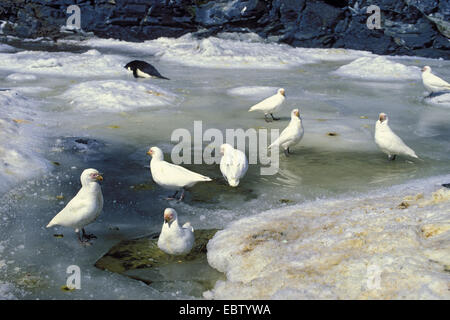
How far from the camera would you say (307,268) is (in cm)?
368

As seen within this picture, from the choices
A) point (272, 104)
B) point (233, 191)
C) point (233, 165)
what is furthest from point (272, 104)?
point (233, 191)

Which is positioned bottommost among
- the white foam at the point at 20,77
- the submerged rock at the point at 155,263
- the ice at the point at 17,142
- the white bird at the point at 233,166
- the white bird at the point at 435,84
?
the submerged rock at the point at 155,263

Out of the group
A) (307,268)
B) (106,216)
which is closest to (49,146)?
(106,216)

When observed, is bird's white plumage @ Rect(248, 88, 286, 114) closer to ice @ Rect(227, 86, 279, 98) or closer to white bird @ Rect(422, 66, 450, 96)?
ice @ Rect(227, 86, 279, 98)

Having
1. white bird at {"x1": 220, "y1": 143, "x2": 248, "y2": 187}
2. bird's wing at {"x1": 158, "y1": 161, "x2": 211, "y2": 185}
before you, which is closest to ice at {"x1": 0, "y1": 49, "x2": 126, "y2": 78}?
white bird at {"x1": 220, "y1": 143, "x2": 248, "y2": 187}

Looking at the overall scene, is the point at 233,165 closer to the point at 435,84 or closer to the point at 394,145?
the point at 394,145

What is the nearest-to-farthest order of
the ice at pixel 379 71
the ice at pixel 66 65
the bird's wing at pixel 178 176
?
the bird's wing at pixel 178 176, the ice at pixel 66 65, the ice at pixel 379 71

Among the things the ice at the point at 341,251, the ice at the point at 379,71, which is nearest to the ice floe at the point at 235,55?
the ice at the point at 379,71

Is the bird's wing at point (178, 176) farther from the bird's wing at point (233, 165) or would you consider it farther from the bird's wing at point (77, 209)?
the bird's wing at point (77, 209)

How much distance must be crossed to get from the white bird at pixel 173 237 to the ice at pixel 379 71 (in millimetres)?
11162

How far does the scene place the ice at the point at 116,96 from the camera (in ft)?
31.2

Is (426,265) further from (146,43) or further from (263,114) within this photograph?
(146,43)

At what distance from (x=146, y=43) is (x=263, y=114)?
14778 mm

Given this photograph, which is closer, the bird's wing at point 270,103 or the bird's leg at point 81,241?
the bird's leg at point 81,241
